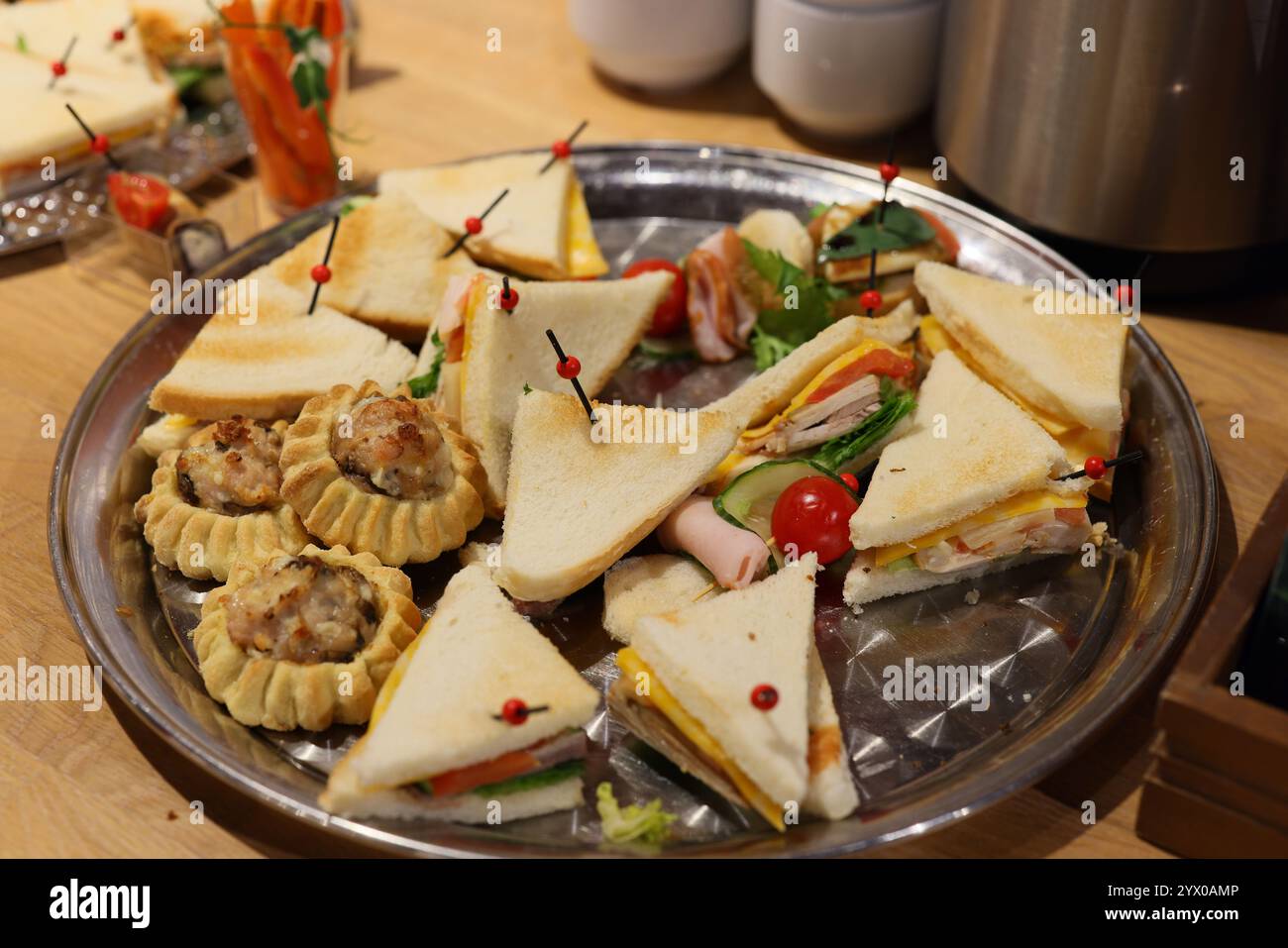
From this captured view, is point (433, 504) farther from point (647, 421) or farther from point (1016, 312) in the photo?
point (1016, 312)

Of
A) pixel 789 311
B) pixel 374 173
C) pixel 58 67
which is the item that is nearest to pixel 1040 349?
pixel 789 311

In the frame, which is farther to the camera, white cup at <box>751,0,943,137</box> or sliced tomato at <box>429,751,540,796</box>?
white cup at <box>751,0,943,137</box>

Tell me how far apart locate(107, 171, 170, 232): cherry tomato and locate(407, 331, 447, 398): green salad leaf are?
0.95 metres

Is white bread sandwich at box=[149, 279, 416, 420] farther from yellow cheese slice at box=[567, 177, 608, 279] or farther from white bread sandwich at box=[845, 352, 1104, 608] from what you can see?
white bread sandwich at box=[845, 352, 1104, 608]

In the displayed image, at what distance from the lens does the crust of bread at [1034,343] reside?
2.50 meters

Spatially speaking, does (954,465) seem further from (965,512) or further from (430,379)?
(430,379)

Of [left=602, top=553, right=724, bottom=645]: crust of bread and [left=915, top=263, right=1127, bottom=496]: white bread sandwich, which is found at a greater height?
[left=915, top=263, right=1127, bottom=496]: white bread sandwich

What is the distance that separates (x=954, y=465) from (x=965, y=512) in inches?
4.7

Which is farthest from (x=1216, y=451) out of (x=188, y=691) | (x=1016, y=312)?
(x=188, y=691)

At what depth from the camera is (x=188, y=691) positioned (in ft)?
7.03

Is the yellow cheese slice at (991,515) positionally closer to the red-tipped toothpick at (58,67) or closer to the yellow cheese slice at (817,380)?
the yellow cheese slice at (817,380)

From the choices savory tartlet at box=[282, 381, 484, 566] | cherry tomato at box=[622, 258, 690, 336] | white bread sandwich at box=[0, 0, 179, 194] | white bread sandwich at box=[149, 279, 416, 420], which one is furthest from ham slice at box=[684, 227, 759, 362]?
white bread sandwich at box=[0, 0, 179, 194]

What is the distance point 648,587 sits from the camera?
2.31 metres

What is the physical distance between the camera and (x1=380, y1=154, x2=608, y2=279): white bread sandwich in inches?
119
